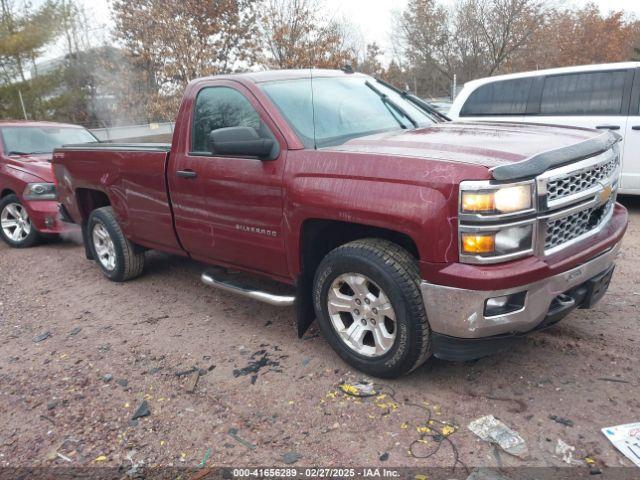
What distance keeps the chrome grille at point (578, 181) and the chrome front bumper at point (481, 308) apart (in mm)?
412

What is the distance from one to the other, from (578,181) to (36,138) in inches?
293

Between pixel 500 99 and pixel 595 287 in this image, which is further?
pixel 500 99

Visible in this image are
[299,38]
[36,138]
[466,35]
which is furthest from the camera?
[466,35]

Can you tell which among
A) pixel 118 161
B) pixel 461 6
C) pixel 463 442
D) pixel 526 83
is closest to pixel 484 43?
pixel 461 6

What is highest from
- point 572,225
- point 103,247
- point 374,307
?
point 572,225

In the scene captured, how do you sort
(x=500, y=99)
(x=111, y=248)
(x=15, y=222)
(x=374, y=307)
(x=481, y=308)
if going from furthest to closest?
(x=15, y=222) → (x=500, y=99) → (x=111, y=248) → (x=374, y=307) → (x=481, y=308)

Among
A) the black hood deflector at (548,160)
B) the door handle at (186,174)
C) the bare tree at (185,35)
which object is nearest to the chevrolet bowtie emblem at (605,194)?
the black hood deflector at (548,160)

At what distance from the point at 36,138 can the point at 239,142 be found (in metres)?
5.81

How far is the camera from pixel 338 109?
12.3 ft

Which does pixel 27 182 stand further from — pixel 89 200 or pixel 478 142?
pixel 478 142

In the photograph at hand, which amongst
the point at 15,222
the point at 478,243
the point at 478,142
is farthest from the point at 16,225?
the point at 478,243

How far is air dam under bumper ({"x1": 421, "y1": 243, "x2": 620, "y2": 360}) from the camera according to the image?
2.61 metres

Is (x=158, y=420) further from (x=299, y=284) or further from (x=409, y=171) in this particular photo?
(x=409, y=171)

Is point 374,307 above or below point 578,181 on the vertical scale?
below
